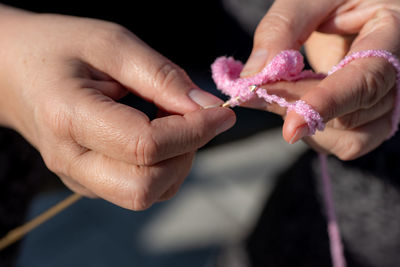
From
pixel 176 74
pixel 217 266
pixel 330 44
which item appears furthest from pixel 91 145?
pixel 217 266

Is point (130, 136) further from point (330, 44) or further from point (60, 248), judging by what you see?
point (60, 248)

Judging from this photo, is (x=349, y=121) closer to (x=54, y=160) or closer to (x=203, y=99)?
(x=203, y=99)

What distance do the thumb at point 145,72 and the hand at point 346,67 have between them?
0.19 m

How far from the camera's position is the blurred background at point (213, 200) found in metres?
1.49

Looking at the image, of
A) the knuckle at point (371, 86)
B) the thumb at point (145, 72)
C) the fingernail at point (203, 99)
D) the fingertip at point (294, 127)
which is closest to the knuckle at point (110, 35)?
the thumb at point (145, 72)

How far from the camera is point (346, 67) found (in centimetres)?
93

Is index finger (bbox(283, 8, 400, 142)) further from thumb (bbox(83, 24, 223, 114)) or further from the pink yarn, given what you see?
thumb (bbox(83, 24, 223, 114))

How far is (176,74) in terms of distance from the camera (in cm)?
100

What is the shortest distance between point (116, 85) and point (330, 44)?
2.65 feet

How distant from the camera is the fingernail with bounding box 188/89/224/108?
38.4 inches

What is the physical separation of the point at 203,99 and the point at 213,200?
1.81 m

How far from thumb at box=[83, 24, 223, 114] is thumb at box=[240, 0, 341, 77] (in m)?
0.18

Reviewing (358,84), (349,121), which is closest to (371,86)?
(358,84)

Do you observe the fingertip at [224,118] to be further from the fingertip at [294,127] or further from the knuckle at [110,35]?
the knuckle at [110,35]
